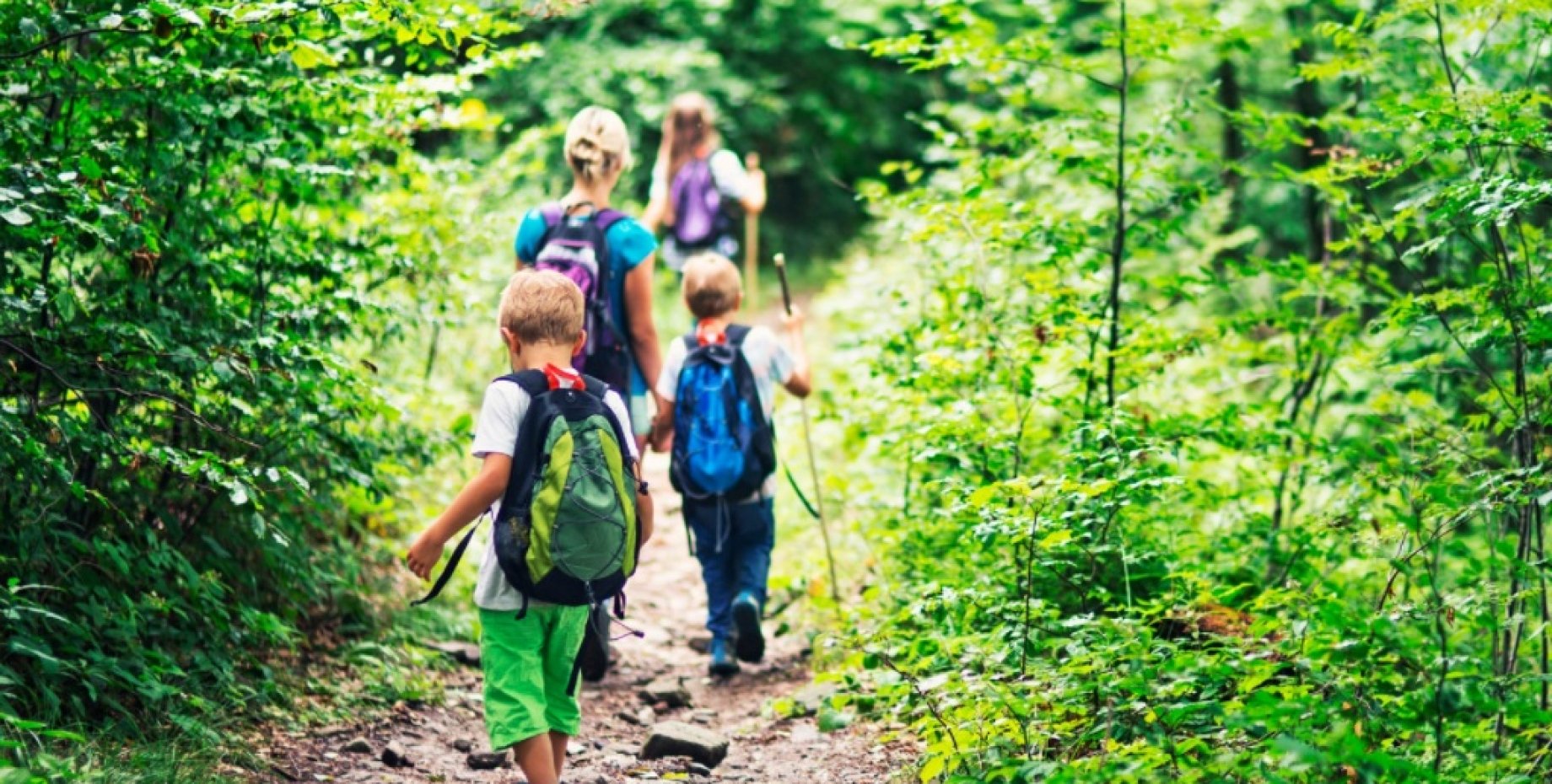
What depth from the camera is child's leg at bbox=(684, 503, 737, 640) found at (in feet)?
19.9

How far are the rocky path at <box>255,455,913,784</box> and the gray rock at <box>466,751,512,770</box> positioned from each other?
15 millimetres

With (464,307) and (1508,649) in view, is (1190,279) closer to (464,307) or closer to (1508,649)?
(1508,649)

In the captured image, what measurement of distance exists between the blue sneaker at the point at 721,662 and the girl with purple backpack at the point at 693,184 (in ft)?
9.66

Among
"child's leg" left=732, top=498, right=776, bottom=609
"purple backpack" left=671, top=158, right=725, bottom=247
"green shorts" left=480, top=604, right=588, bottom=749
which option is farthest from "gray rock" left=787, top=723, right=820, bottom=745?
"purple backpack" left=671, top=158, right=725, bottom=247

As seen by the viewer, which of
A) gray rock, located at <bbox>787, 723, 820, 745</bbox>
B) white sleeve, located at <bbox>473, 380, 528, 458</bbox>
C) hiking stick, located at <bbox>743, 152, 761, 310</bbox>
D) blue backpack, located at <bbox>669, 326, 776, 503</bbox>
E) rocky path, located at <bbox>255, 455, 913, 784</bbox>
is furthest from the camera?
hiking stick, located at <bbox>743, 152, 761, 310</bbox>

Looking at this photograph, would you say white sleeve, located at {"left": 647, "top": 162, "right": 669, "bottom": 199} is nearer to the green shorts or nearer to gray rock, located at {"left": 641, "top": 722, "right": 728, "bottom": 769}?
gray rock, located at {"left": 641, "top": 722, "right": 728, "bottom": 769}

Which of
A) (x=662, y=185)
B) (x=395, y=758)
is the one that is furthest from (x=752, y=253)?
(x=395, y=758)

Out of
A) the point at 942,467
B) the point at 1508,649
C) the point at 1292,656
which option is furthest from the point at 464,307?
the point at 1508,649

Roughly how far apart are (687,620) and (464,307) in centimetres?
210

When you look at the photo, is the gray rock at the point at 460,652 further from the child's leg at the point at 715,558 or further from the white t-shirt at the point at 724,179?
the white t-shirt at the point at 724,179

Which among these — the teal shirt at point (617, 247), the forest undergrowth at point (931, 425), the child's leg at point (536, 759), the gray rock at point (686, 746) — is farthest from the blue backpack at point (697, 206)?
the child's leg at point (536, 759)

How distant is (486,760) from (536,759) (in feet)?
3.01

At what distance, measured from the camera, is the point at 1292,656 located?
12.9ft

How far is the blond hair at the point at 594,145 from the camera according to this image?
5.59m
